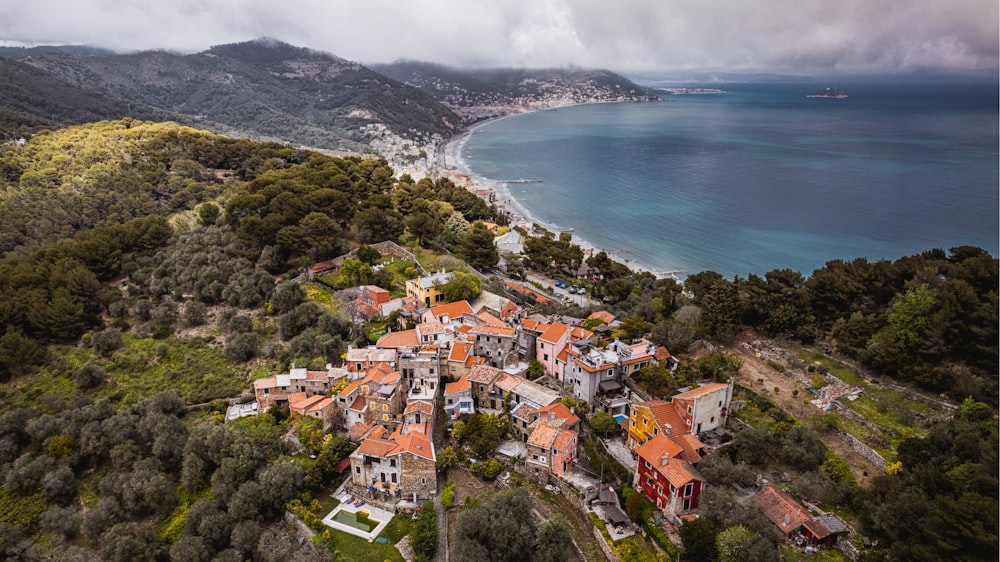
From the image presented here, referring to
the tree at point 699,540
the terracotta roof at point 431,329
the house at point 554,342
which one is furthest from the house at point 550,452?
the terracotta roof at point 431,329

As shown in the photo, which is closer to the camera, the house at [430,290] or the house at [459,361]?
the house at [459,361]

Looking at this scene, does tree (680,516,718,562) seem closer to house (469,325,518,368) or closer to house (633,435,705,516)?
house (633,435,705,516)

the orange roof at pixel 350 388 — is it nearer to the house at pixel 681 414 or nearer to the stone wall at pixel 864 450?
the house at pixel 681 414

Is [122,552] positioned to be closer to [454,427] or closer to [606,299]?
[454,427]

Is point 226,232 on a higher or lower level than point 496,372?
higher

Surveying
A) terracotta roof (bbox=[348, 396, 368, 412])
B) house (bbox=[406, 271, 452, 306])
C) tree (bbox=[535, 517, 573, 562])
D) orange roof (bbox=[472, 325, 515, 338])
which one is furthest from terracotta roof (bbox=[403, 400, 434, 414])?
house (bbox=[406, 271, 452, 306])

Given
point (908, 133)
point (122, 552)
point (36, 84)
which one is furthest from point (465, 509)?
point (908, 133)

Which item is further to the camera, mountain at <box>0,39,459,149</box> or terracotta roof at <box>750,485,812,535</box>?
mountain at <box>0,39,459,149</box>
